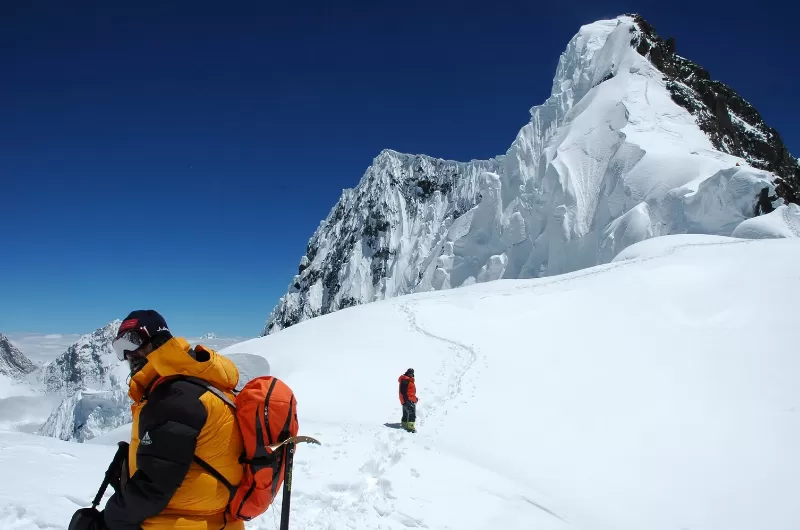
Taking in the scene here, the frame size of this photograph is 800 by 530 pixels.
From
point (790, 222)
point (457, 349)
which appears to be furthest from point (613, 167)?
point (457, 349)

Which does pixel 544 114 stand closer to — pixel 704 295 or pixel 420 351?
pixel 704 295

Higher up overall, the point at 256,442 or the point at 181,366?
the point at 181,366

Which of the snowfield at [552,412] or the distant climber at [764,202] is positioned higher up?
the distant climber at [764,202]

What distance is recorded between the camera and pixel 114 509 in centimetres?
227

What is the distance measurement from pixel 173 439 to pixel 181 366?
344 mm

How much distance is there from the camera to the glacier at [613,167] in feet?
107

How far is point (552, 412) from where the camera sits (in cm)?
1014

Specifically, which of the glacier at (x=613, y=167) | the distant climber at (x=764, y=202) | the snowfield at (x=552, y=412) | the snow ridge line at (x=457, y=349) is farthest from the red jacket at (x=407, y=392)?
the distant climber at (x=764, y=202)

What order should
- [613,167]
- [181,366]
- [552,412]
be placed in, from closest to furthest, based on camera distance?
[181,366] → [552,412] → [613,167]

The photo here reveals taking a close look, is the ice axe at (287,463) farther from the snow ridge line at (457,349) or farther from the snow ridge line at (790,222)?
the snow ridge line at (790,222)

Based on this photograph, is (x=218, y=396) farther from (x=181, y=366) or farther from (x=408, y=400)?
(x=408, y=400)

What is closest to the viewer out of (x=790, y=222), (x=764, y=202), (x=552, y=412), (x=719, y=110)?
(x=552, y=412)

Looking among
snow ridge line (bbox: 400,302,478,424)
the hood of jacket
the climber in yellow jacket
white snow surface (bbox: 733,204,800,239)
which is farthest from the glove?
white snow surface (bbox: 733,204,800,239)

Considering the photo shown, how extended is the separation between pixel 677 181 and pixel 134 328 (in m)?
38.2
